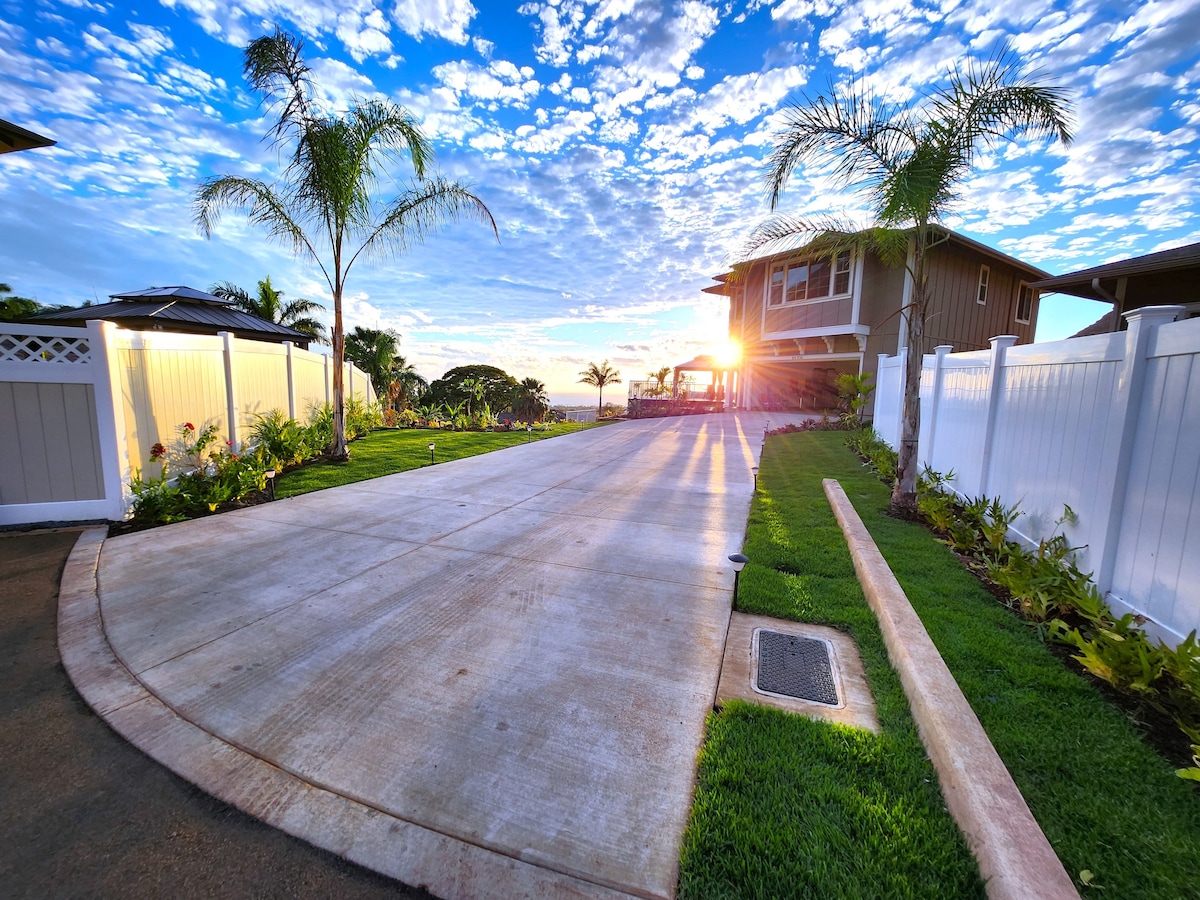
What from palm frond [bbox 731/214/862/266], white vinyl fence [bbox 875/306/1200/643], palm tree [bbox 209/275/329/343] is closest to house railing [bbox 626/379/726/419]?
palm tree [bbox 209/275/329/343]

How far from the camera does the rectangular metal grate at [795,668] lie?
8.88 feet

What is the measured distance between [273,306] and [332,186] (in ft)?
49.7

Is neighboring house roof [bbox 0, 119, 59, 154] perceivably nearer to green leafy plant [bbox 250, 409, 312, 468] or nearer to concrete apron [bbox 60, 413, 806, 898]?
green leafy plant [bbox 250, 409, 312, 468]

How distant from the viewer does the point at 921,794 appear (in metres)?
1.96

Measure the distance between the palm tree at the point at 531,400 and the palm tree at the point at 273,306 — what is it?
9688 mm

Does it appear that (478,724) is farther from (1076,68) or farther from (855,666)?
(1076,68)

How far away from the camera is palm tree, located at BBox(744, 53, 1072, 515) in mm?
5230

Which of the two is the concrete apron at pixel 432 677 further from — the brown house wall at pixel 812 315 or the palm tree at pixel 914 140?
the brown house wall at pixel 812 315

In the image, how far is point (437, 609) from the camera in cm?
361

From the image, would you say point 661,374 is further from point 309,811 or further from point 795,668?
point 309,811

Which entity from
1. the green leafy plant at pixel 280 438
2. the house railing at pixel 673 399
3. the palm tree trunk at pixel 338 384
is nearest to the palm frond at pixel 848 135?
the palm tree trunk at pixel 338 384

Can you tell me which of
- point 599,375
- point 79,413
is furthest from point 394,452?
point 599,375

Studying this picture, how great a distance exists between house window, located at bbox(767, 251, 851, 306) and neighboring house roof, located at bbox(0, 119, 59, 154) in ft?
60.9

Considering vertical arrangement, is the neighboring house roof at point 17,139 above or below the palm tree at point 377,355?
above
